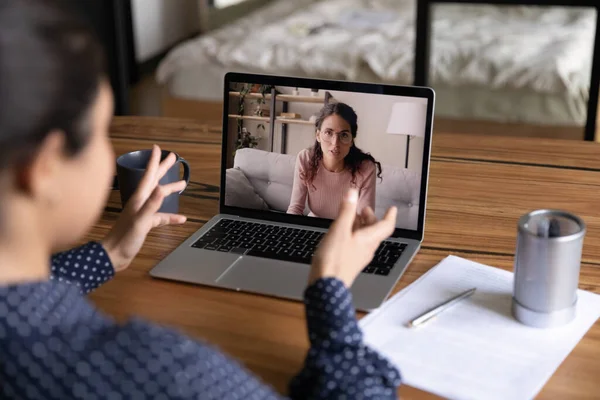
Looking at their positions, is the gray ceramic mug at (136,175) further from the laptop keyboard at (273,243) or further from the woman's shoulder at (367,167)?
the woman's shoulder at (367,167)

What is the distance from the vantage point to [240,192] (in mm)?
1199

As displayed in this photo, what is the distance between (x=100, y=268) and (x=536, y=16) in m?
2.37

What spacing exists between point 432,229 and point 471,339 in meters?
0.31

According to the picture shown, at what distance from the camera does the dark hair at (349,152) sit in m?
1.10

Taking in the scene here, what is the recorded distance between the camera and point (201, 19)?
5.16m

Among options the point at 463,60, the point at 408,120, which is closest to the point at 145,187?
the point at 408,120

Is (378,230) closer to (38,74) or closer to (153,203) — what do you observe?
(153,203)

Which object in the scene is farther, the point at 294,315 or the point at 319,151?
A: the point at 319,151

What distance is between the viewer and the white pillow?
3.90 feet

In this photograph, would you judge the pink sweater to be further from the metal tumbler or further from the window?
the window

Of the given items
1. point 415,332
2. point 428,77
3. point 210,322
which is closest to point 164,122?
point 210,322

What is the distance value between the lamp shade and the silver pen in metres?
0.25

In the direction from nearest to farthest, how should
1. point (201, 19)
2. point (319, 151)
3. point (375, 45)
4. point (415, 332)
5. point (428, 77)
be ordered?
point (415, 332) → point (319, 151) → point (428, 77) → point (375, 45) → point (201, 19)

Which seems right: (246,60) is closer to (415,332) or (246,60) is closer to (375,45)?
(375,45)
